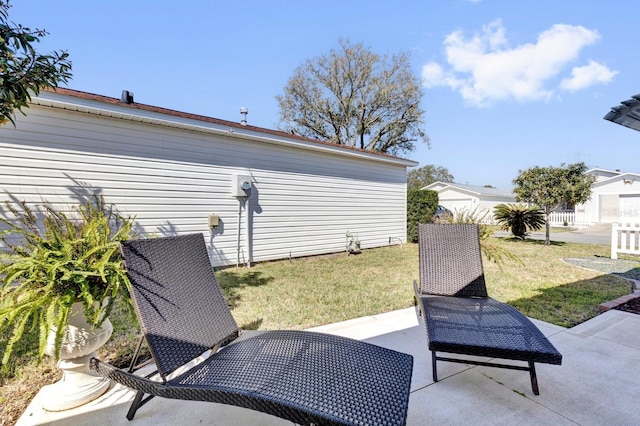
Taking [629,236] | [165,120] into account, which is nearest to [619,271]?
[629,236]

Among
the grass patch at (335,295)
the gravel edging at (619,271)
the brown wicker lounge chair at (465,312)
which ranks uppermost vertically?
the brown wicker lounge chair at (465,312)

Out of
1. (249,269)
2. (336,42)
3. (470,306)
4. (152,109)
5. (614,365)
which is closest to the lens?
(614,365)

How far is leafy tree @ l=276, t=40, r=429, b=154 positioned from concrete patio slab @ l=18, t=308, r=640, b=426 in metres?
20.0

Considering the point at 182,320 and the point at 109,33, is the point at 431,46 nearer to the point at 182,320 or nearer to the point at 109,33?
the point at 109,33

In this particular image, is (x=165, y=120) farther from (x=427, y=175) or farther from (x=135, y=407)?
(x=427, y=175)

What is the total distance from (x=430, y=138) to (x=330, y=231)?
16.6m

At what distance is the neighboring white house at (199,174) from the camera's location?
483cm

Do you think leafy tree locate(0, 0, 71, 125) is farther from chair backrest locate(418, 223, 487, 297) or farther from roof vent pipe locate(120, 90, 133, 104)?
chair backrest locate(418, 223, 487, 297)

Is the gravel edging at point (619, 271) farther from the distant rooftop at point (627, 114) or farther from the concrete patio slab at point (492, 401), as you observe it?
the distant rooftop at point (627, 114)

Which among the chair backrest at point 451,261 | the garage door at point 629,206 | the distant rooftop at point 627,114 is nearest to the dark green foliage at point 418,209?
the distant rooftop at point 627,114


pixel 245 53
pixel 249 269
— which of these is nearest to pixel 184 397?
pixel 249 269

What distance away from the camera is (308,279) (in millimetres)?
5637

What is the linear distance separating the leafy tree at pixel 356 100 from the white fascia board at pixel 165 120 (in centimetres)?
1375

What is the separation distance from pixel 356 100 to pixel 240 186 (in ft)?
54.6
